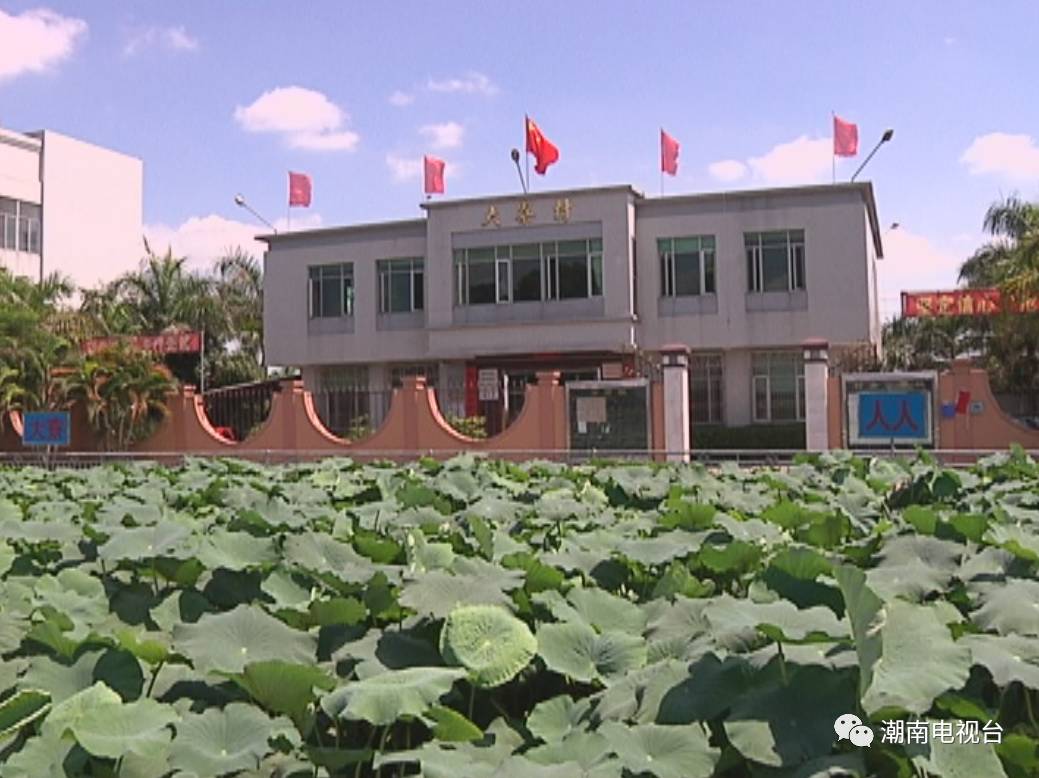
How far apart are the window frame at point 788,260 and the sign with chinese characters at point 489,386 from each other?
6.67 meters

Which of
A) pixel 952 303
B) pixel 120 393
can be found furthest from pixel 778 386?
pixel 120 393

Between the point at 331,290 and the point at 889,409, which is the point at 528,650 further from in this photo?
the point at 331,290

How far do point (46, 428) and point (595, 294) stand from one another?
13.3 m

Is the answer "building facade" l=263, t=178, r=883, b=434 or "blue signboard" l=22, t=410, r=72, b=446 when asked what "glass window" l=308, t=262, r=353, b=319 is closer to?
"building facade" l=263, t=178, r=883, b=434

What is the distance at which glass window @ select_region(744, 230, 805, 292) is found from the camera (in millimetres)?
26797

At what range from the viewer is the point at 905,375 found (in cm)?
1786

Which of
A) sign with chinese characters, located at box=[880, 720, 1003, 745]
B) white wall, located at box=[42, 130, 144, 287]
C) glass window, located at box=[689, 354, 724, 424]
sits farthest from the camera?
white wall, located at box=[42, 130, 144, 287]

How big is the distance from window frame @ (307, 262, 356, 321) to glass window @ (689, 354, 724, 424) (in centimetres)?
970

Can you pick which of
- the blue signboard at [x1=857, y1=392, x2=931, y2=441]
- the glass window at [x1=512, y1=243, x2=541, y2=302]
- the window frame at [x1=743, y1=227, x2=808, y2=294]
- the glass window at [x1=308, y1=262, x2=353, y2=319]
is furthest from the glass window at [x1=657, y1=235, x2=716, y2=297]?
the blue signboard at [x1=857, y1=392, x2=931, y2=441]

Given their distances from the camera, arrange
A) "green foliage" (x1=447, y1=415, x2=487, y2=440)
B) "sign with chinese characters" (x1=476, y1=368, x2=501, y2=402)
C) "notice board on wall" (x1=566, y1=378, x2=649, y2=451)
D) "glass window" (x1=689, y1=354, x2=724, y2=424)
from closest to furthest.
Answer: "notice board on wall" (x1=566, y1=378, x2=649, y2=451) < "green foliage" (x1=447, y1=415, x2=487, y2=440) < "sign with chinese characters" (x1=476, y1=368, x2=501, y2=402) < "glass window" (x1=689, y1=354, x2=724, y2=424)

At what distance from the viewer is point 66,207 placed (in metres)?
37.2

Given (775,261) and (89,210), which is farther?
(89,210)

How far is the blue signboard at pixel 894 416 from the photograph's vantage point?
17.5 metres

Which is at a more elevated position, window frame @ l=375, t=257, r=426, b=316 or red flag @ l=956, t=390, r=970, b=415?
window frame @ l=375, t=257, r=426, b=316
